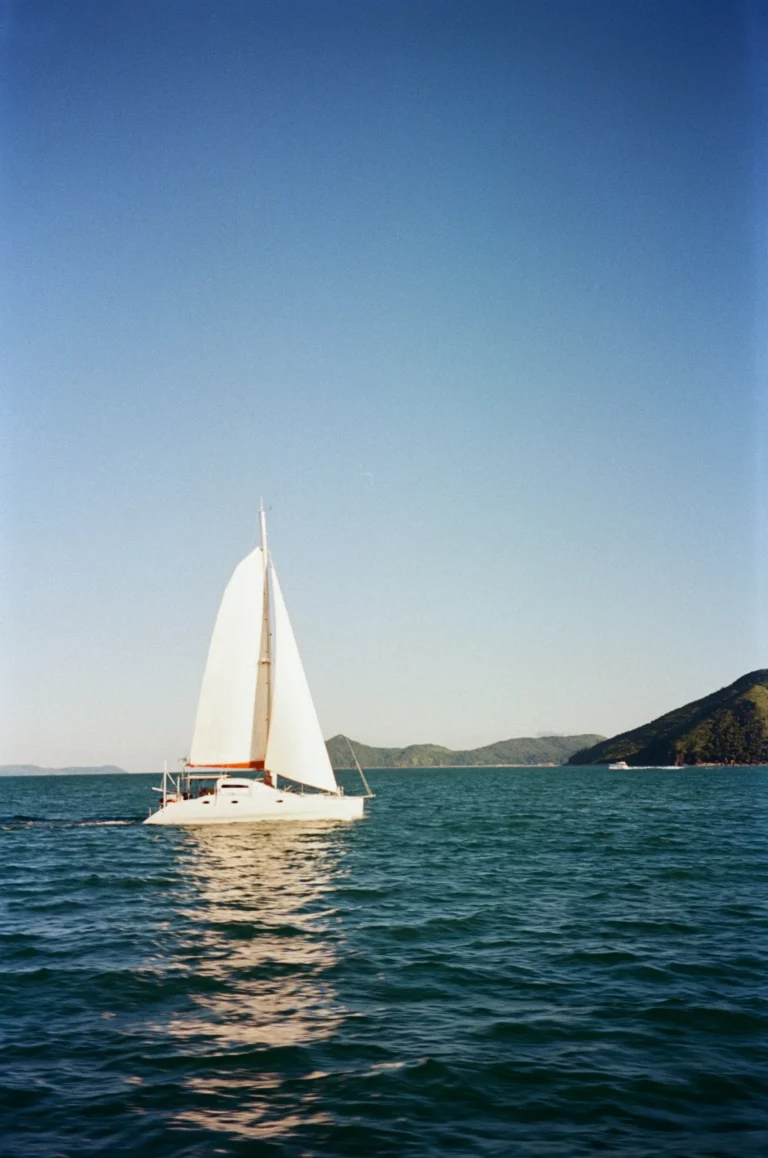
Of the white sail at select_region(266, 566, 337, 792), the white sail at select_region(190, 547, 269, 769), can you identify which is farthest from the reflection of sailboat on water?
the white sail at select_region(190, 547, 269, 769)

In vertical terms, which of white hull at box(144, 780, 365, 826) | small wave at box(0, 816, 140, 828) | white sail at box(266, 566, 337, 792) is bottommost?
small wave at box(0, 816, 140, 828)

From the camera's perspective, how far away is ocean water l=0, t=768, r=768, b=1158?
10156mm

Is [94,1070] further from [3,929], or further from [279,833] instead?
[279,833]

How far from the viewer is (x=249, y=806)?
50.3 m

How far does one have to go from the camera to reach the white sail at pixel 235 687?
182 feet

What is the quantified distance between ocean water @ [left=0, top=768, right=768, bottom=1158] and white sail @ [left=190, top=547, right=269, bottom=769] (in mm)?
22045

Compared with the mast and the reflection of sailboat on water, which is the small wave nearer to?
the mast

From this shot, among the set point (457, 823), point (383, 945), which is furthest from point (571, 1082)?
point (457, 823)

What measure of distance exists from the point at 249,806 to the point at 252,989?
34837mm

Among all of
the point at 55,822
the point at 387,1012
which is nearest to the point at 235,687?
the point at 55,822

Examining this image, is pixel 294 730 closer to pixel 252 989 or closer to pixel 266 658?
pixel 266 658

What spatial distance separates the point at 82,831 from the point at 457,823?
2618 centimetres

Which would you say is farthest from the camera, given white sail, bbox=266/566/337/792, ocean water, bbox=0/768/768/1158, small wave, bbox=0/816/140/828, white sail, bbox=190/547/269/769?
small wave, bbox=0/816/140/828

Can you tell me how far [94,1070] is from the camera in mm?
12023
